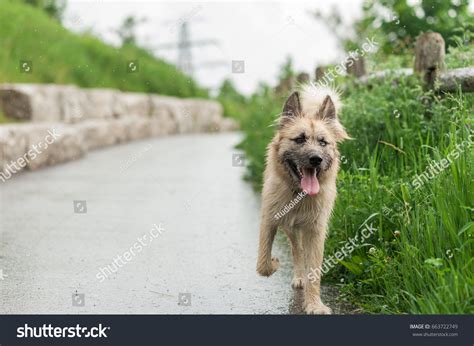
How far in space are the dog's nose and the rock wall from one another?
8.50 m

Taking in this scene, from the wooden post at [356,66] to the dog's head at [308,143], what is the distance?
3.71 metres

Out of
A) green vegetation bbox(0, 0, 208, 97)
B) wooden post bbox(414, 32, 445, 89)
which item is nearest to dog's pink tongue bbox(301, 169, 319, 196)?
wooden post bbox(414, 32, 445, 89)

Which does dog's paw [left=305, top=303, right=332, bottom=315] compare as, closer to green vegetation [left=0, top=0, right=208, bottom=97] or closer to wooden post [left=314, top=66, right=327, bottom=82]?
wooden post [left=314, top=66, right=327, bottom=82]

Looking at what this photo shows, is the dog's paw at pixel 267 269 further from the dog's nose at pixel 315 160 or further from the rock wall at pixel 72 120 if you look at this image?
the rock wall at pixel 72 120

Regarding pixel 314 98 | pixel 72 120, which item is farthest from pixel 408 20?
pixel 72 120

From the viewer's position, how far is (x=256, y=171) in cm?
1223

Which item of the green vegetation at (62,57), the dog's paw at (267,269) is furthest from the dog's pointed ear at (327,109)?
the green vegetation at (62,57)

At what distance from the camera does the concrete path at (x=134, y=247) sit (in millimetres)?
5238

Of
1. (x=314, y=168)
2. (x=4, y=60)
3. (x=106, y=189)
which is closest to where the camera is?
(x=314, y=168)

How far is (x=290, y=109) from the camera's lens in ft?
18.1

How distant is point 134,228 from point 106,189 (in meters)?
3.47

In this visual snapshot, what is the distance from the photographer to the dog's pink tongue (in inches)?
206

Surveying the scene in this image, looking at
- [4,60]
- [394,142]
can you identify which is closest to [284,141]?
[394,142]

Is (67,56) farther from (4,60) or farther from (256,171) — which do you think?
(256,171)
